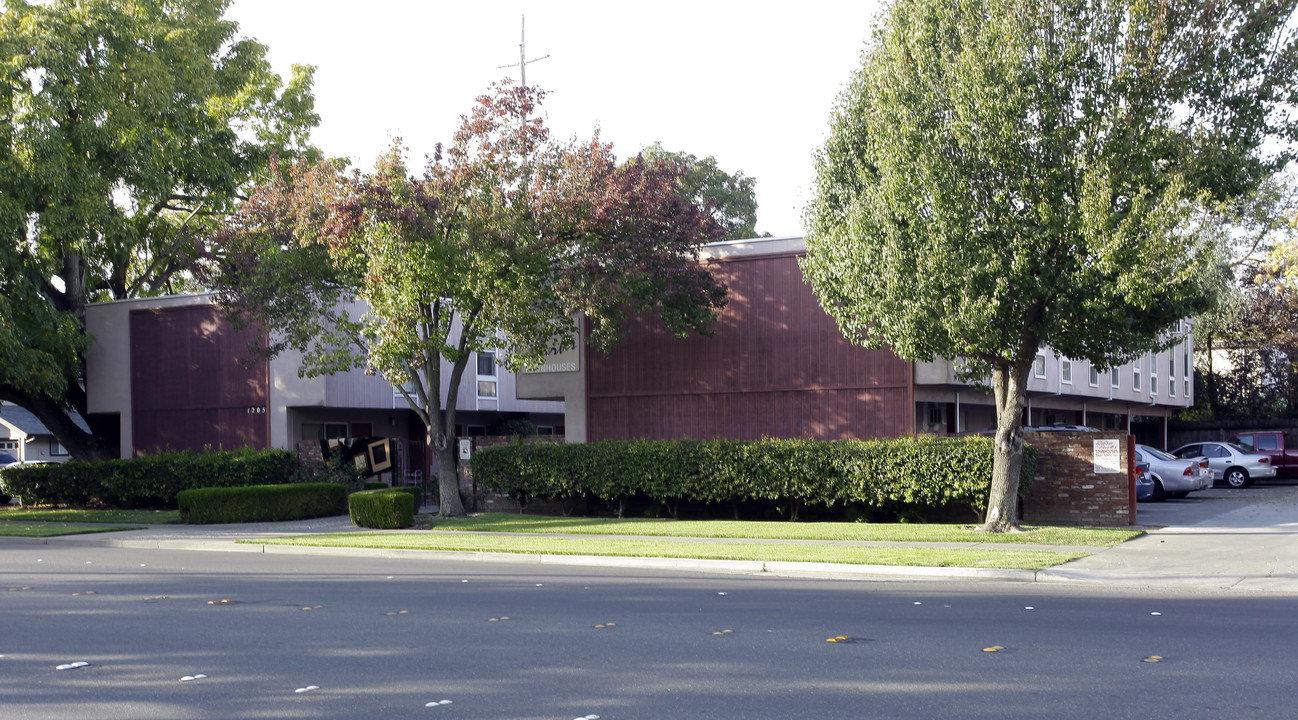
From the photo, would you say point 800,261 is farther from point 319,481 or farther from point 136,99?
point 136,99

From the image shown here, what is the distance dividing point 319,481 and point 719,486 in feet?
39.4

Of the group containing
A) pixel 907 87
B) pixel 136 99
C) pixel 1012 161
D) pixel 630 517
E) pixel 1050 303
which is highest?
pixel 136 99

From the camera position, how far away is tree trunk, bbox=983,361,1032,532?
1889 centimetres

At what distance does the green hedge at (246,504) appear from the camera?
2512 cm

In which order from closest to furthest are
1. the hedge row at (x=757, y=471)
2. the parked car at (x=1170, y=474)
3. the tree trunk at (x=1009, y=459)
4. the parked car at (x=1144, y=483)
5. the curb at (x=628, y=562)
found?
the curb at (x=628, y=562)
the tree trunk at (x=1009, y=459)
the hedge row at (x=757, y=471)
the parked car at (x=1144, y=483)
the parked car at (x=1170, y=474)

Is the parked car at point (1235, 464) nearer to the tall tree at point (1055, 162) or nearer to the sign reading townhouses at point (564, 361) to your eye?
the tall tree at point (1055, 162)

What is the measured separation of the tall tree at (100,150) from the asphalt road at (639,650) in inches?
657

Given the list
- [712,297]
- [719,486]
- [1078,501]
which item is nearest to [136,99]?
[712,297]

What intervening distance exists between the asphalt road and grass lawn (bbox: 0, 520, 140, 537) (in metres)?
10.0

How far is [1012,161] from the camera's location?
16812 mm

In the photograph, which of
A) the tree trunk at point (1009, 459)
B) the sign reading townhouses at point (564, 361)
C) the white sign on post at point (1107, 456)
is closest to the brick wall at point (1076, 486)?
the white sign on post at point (1107, 456)

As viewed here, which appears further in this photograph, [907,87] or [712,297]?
[712,297]

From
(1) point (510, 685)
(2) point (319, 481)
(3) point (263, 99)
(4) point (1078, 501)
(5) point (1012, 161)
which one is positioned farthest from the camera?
(3) point (263, 99)

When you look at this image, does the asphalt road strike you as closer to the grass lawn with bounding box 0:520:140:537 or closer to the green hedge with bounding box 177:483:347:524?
the grass lawn with bounding box 0:520:140:537
